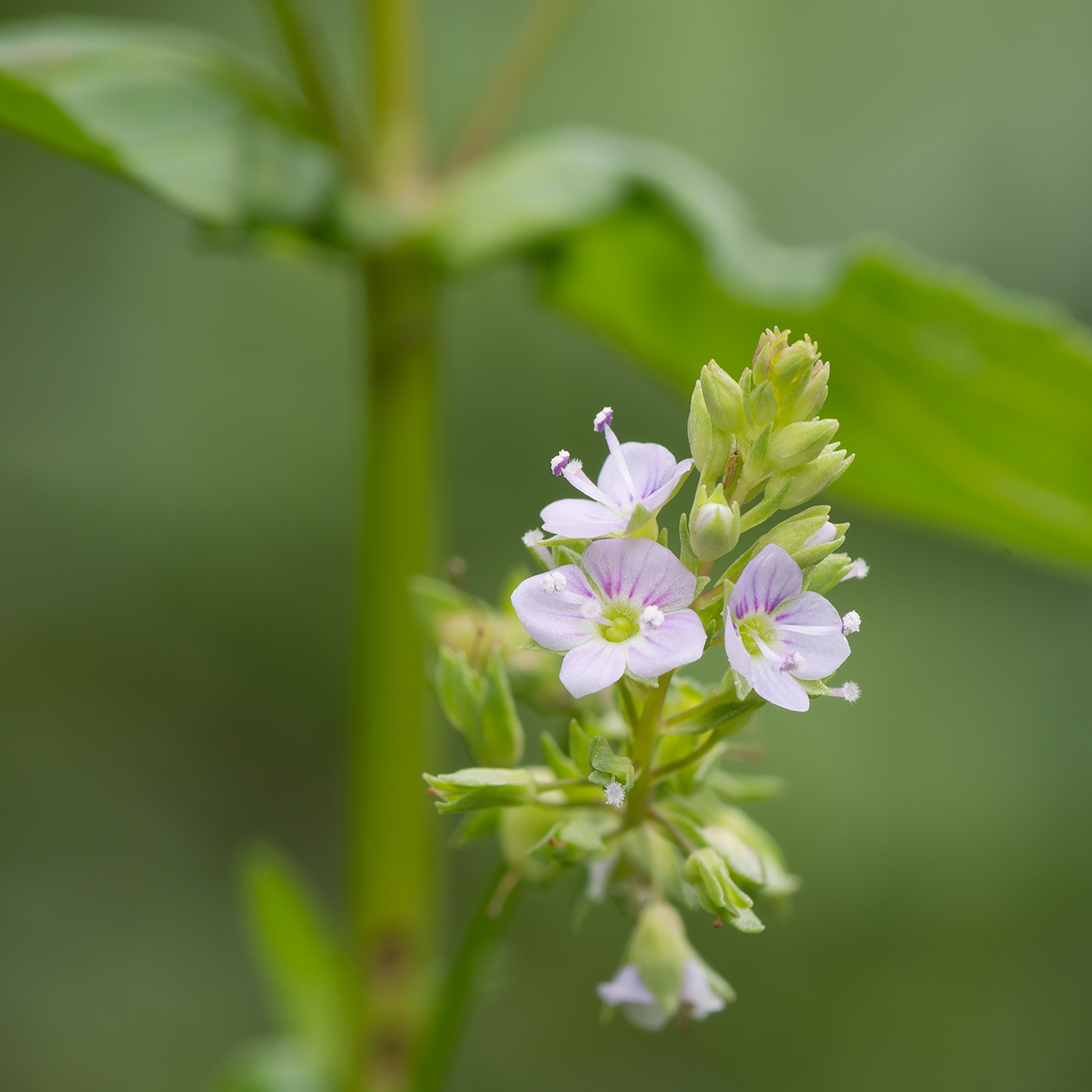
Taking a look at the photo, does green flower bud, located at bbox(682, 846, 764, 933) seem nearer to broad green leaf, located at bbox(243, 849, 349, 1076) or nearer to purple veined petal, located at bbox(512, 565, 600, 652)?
purple veined petal, located at bbox(512, 565, 600, 652)

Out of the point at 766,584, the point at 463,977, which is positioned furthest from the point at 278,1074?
the point at 766,584

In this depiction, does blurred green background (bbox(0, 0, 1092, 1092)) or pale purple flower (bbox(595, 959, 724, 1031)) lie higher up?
blurred green background (bbox(0, 0, 1092, 1092))

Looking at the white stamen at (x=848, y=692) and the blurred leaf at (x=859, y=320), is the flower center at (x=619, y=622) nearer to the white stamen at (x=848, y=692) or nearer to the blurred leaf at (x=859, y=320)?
the white stamen at (x=848, y=692)

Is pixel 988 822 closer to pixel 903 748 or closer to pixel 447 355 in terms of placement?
pixel 903 748

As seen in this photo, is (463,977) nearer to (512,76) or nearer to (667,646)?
(667,646)

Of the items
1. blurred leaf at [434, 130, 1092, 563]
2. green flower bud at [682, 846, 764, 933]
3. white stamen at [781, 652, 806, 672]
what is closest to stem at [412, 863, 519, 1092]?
green flower bud at [682, 846, 764, 933]

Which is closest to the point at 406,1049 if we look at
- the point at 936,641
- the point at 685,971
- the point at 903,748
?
the point at 685,971

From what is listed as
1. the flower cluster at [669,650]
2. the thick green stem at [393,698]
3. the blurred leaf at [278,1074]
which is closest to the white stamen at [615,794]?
the flower cluster at [669,650]
